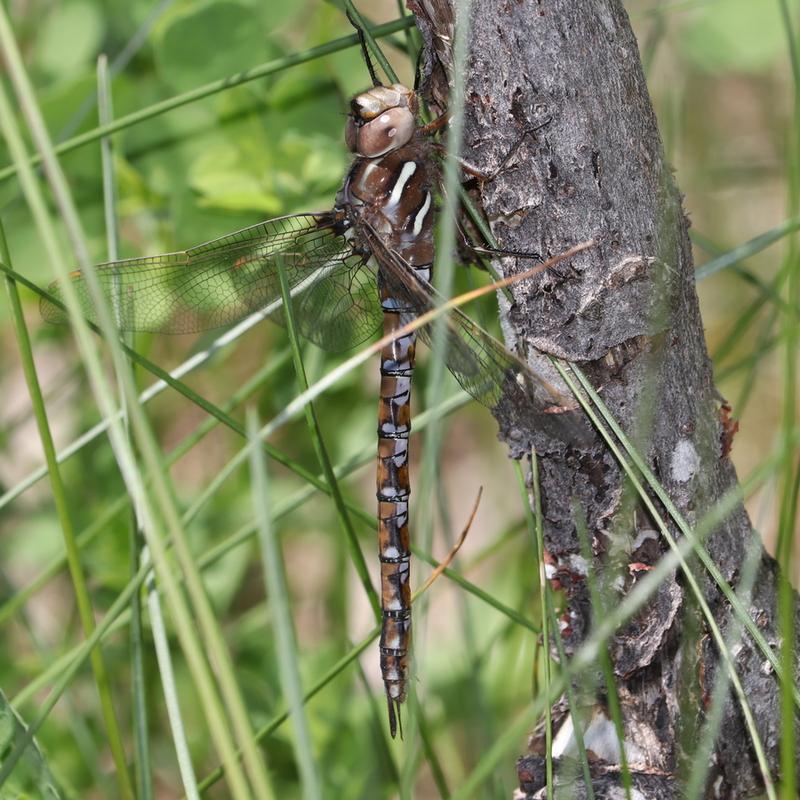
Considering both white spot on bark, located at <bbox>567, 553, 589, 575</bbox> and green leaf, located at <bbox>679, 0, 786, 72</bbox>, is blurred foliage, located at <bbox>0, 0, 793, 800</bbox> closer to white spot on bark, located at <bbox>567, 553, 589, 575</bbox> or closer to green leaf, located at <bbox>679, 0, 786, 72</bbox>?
green leaf, located at <bbox>679, 0, 786, 72</bbox>

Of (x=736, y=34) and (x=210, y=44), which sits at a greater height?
(x=736, y=34)

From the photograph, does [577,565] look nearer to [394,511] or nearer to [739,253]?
[394,511]

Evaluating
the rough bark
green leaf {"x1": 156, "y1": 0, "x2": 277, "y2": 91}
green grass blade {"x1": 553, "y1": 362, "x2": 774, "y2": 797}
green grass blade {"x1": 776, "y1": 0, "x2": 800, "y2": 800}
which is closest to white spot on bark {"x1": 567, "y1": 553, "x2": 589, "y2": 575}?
the rough bark

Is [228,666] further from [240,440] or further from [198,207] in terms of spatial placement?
[240,440]

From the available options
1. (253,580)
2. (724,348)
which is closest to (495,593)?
(253,580)

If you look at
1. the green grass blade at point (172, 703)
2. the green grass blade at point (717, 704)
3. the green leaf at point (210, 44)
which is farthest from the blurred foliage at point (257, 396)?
the green grass blade at point (172, 703)

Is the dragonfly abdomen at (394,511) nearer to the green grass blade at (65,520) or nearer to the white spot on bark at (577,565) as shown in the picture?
the white spot on bark at (577,565)

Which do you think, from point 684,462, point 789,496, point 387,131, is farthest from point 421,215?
point 789,496
